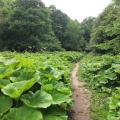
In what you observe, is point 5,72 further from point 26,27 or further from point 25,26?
point 26,27

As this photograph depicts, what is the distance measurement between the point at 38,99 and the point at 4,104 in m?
0.66

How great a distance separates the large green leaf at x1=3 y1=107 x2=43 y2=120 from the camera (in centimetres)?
548

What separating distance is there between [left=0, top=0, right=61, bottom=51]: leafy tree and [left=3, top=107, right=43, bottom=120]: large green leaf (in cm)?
3101

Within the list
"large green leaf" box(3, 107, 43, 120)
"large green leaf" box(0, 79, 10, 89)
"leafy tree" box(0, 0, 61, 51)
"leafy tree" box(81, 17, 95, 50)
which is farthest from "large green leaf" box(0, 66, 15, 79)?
"leafy tree" box(81, 17, 95, 50)

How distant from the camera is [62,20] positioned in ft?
180

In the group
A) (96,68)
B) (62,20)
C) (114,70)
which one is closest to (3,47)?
(62,20)

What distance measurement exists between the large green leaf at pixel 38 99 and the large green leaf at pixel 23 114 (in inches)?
5.3

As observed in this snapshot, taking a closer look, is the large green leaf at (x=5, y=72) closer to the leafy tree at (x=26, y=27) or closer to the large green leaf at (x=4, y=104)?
the large green leaf at (x=4, y=104)

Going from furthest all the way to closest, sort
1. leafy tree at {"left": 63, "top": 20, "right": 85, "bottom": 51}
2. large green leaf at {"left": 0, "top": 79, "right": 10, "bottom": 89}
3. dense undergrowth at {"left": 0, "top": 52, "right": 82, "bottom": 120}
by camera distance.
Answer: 1. leafy tree at {"left": 63, "top": 20, "right": 85, "bottom": 51}
2. large green leaf at {"left": 0, "top": 79, "right": 10, "bottom": 89}
3. dense undergrowth at {"left": 0, "top": 52, "right": 82, "bottom": 120}

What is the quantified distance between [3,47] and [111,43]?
2477 cm

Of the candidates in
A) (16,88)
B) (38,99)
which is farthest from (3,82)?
(38,99)

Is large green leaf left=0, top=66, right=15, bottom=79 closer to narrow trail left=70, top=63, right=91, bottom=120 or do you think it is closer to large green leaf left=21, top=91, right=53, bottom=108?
large green leaf left=21, top=91, right=53, bottom=108

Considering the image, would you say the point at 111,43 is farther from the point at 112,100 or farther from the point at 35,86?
the point at 35,86

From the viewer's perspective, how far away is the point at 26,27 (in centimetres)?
3678
